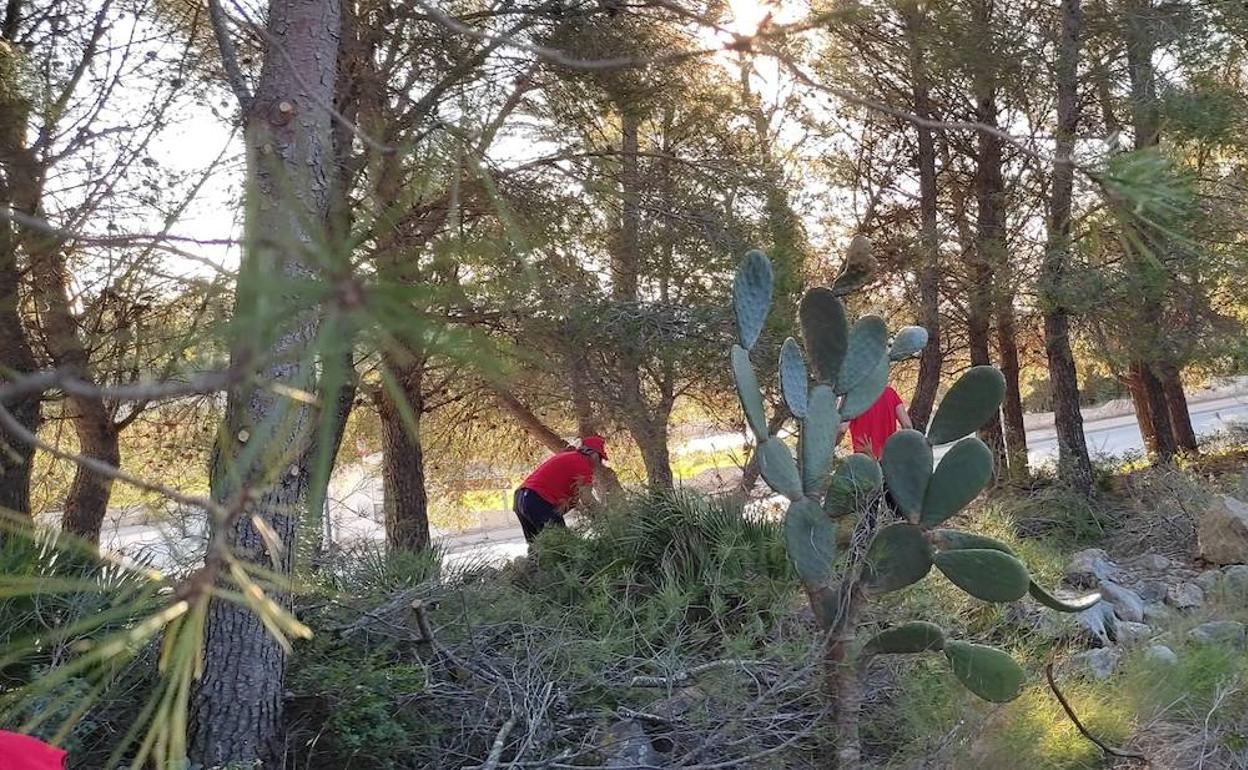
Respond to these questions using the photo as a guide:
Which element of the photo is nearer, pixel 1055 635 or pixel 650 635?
pixel 650 635

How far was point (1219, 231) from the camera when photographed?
791 centimetres

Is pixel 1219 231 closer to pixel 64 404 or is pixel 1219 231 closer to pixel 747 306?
pixel 747 306

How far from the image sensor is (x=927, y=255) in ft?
31.7

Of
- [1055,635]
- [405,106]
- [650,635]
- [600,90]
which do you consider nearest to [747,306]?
[650,635]

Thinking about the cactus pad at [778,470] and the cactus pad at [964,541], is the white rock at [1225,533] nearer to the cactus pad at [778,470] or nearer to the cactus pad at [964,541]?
the cactus pad at [964,541]

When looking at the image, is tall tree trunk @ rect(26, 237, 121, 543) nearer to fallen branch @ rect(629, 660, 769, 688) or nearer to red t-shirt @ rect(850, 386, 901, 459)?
fallen branch @ rect(629, 660, 769, 688)

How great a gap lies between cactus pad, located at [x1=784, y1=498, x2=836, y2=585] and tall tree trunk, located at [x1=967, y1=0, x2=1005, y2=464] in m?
5.82

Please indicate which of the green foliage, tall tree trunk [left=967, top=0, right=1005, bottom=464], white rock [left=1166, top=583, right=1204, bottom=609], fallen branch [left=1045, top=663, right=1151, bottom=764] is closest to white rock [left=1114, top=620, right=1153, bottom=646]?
white rock [left=1166, top=583, right=1204, bottom=609]

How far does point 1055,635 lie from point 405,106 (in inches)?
198

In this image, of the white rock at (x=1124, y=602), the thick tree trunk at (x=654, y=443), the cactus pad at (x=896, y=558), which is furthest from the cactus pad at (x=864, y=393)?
the thick tree trunk at (x=654, y=443)

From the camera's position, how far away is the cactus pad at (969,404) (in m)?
4.13

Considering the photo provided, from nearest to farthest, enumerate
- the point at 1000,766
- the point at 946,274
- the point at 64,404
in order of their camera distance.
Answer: the point at 1000,766
the point at 64,404
the point at 946,274

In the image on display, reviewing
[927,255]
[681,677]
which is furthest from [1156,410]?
[681,677]

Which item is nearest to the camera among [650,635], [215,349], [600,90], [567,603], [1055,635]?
[215,349]
